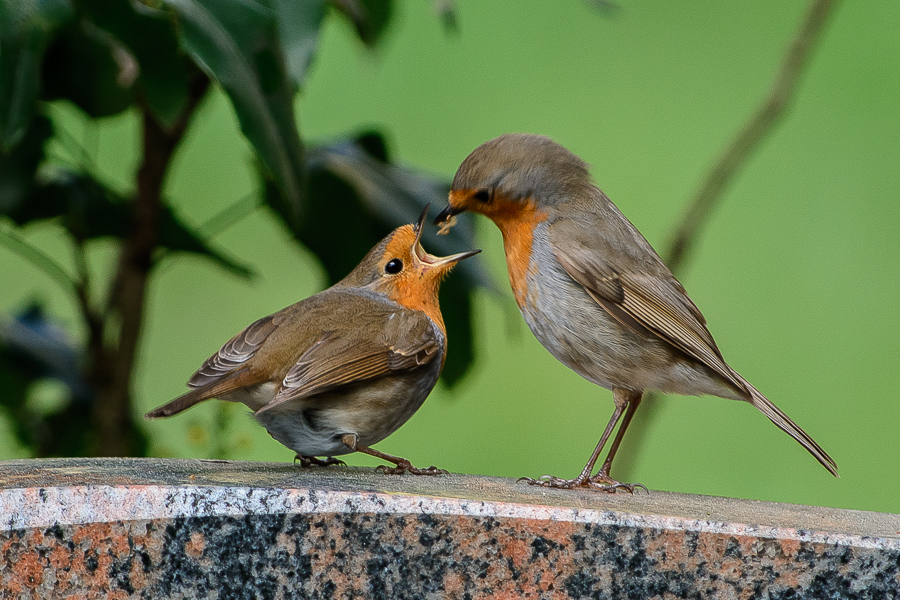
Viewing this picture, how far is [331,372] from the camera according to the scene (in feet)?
5.54

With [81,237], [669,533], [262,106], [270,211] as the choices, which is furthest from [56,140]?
[669,533]

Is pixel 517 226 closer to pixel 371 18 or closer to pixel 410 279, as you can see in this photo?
pixel 410 279

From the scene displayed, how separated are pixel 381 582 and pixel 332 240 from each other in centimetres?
137

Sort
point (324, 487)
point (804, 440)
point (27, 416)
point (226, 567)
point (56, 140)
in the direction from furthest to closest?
point (27, 416), point (56, 140), point (804, 440), point (324, 487), point (226, 567)

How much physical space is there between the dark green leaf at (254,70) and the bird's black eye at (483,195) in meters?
0.33

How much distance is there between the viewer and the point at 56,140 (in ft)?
7.98

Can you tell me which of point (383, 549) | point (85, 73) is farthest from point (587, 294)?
point (85, 73)

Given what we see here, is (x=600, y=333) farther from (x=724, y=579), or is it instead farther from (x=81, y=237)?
(x=81, y=237)

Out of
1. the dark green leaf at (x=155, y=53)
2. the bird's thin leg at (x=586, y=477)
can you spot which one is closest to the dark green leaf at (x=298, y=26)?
the dark green leaf at (x=155, y=53)

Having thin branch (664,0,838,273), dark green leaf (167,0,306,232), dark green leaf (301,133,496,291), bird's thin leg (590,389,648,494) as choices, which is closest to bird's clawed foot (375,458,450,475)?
bird's thin leg (590,389,648,494)

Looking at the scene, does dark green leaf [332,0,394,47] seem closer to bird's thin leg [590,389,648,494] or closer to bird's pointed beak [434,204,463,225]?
bird's pointed beak [434,204,463,225]

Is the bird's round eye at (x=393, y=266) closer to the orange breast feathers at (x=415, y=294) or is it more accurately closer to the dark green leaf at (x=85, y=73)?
the orange breast feathers at (x=415, y=294)

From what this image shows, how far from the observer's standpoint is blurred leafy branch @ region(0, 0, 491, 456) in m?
1.94

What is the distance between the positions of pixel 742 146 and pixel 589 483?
1.15m
